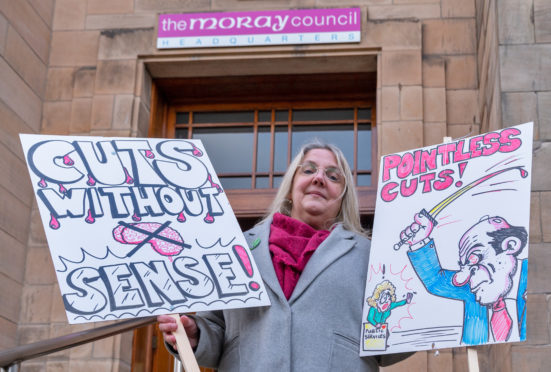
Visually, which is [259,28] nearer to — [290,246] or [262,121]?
[262,121]

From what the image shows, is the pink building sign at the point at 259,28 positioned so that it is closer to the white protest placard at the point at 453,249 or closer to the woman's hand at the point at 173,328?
the white protest placard at the point at 453,249

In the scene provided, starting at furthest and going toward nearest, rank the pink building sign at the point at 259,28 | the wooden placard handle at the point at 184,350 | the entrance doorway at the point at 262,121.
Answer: the entrance doorway at the point at 262,121
the pink building sign at the point at 259,28
the wooden placard handle at the point at 184,350

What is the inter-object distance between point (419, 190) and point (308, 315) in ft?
2.58

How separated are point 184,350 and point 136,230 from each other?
518mm

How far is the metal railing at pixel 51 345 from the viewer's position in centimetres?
302

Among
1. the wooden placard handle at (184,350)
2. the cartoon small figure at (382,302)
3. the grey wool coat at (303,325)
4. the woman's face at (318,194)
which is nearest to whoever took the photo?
the wooden placard handle at (184,350)

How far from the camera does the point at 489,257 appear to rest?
325 cm

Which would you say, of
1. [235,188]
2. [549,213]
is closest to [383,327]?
[549,213]

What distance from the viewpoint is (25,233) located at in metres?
6.28

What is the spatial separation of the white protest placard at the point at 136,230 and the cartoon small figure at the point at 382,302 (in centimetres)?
41

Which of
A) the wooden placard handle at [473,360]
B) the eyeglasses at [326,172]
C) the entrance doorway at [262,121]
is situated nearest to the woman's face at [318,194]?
the eyeglasses at [326,172]

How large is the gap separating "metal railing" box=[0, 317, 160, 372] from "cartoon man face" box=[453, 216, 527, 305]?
1.33 metres

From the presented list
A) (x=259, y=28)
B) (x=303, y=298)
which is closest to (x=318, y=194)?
(x=303, y=298)

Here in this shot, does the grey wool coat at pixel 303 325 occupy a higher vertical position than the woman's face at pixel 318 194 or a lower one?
lower
